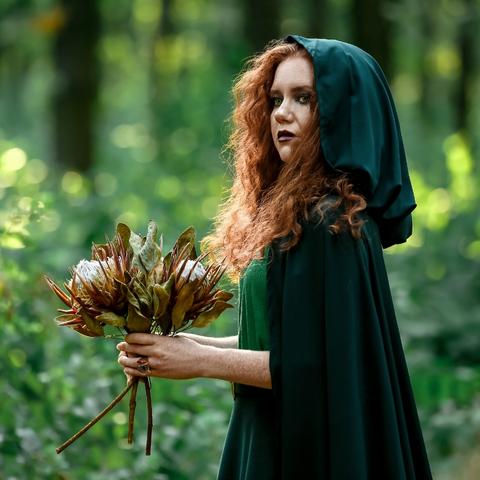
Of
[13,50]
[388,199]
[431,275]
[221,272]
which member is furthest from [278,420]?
[13,50]

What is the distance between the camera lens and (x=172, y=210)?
37.3 feet

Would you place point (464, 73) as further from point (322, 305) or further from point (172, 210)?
point (322, 305)

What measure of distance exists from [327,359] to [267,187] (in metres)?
0.80

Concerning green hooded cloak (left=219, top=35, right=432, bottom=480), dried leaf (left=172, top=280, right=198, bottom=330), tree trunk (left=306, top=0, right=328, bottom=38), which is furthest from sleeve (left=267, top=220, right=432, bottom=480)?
tree trunk (left=306, top=0, right=328, bottom=38)

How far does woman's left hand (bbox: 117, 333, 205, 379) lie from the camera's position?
3461 mm

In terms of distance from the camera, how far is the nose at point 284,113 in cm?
368

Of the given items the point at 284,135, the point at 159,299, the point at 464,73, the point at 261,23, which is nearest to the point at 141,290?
the point at 159,299

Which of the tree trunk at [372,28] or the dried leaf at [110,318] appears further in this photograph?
the tree trunk at [372,28]

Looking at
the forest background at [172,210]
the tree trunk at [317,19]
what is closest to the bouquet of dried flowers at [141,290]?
the forest background at [172,210]

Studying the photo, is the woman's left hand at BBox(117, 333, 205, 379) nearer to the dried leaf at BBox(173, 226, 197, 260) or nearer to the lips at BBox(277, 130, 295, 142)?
the dried leaf at BBox(173, 226, 197, 260)

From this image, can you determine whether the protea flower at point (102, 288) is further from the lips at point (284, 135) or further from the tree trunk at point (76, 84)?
the tree trunk at point (76, 84)

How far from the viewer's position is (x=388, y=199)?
11.7 feet

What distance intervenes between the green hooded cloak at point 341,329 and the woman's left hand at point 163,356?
249 mm

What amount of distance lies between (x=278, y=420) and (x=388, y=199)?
789 millimetres
